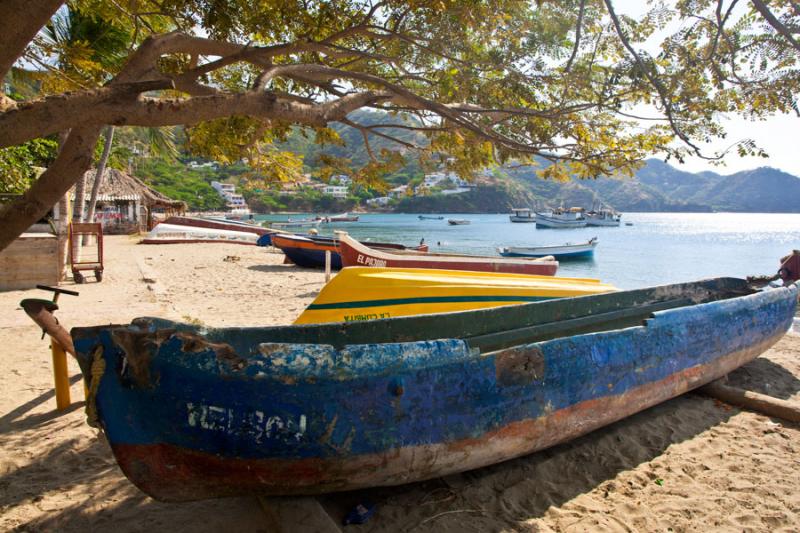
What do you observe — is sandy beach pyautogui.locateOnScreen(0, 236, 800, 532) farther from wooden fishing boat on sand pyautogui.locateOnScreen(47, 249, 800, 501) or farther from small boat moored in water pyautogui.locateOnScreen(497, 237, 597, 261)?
small boat moored in water pyautogui.locateOnScreen(497, 237, 597, 261)

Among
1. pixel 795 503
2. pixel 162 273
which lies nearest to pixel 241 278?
pixel 162 273

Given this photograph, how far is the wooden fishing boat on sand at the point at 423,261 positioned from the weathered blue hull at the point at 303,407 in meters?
7.98

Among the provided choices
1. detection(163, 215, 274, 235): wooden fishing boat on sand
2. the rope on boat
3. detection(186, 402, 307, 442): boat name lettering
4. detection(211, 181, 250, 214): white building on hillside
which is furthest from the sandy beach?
detection(211, 181, 250, 214): white building on hillside

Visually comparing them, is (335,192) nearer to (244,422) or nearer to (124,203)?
(124,203)

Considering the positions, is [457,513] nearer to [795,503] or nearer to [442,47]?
[795,503]

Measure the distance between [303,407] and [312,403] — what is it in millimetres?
46

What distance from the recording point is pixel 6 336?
554 centimetres

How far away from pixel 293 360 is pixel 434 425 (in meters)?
0.85

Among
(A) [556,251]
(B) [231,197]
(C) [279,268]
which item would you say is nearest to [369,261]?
(C) [279,268]

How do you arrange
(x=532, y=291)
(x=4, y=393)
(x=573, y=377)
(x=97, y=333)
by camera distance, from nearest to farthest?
1. (x=97, y=333)
2. (x=573, y=377)
3. (x=4, y=393)
4. (x=532, y=291)

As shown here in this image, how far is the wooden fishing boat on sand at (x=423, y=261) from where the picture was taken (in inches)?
431

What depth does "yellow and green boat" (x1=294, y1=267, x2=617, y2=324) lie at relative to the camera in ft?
19.2

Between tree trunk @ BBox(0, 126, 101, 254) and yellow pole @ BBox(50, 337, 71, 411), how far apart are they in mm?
1027

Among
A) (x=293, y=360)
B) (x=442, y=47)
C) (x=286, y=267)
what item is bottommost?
(x=286, y=267)
